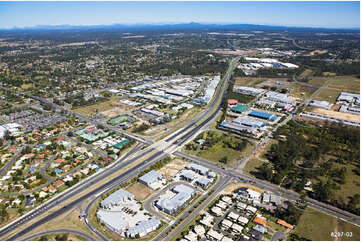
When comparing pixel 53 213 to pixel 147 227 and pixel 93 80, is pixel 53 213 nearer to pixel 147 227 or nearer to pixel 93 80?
pixel 147 227

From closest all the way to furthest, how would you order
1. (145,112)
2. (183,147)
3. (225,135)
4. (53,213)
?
1. (53,213)
2. (183,147)
3. (225,135)
4. (145,112)

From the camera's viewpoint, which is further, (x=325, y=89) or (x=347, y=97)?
(x=325, y=89)

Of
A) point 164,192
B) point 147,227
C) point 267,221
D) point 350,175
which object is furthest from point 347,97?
point 147,227

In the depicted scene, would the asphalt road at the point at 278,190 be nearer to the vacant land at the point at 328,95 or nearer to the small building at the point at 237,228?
the small building at the point at 237,228

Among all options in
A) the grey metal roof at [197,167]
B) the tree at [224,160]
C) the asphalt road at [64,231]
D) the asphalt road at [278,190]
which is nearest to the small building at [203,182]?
the grey metal roof at [197,167]

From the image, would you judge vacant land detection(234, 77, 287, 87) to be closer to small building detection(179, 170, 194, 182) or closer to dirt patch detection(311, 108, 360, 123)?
dirt patch detection(311, 108, 360, 123)

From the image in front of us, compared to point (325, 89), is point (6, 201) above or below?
below

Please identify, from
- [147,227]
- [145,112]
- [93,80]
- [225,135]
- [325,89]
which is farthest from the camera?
[93,80]
